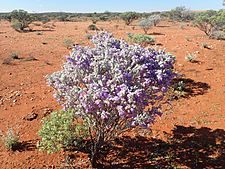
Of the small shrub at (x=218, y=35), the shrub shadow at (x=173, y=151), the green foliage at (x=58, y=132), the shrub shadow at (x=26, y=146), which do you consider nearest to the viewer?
the green foliage at (x=58, y=132)

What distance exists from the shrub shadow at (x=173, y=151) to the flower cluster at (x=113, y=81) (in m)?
1.57

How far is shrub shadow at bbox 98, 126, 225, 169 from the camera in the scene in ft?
26.1

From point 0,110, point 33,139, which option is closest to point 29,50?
point 0,110

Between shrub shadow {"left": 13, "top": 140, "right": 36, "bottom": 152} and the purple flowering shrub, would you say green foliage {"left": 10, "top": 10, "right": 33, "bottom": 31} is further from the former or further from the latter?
the purple flowering shrub

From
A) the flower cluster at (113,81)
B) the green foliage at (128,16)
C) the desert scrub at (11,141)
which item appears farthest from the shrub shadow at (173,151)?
the green foliage at (128,16)

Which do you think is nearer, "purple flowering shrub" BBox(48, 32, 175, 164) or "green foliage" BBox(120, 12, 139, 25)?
"purple flowering shrub" BBox(48, 32, 175, 164)

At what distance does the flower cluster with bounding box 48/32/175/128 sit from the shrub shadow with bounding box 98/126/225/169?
1.57 m

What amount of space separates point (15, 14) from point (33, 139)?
103 feet

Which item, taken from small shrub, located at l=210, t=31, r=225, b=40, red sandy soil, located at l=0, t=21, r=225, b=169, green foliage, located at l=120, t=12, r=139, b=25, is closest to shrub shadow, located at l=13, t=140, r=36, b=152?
red sandy soil, located at l=0, t=21, r=225, b=169

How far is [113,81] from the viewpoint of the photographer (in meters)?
6.08

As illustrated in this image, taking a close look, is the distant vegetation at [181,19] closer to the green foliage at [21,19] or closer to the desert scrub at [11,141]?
the green foliage at [21,19]

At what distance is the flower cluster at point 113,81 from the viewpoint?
5.95 m

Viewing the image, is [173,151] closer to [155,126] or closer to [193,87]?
[155,126]

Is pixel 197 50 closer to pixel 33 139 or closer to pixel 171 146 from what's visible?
pixel 171 146
